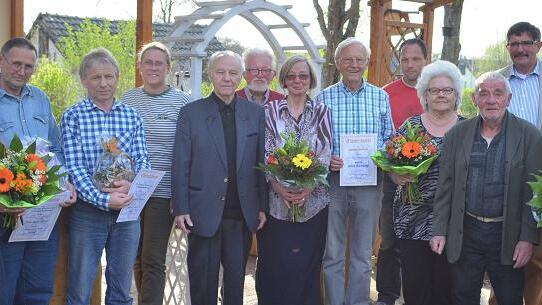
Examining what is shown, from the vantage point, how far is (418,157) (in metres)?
4.86

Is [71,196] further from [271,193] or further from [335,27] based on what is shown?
[335,27]

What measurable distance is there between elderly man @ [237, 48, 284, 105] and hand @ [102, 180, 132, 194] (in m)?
1.80

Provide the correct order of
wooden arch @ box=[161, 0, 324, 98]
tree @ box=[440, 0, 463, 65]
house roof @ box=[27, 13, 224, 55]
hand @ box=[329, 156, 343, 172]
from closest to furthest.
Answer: hand @ box=[329, 156, 343, 172]
wooden arch @ box=[161, 0, 324, 98]
tree @ box=[440, 0, 463, 65]
house roof @ box=[27, 13, 224, 55]

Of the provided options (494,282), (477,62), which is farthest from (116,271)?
(477,62)

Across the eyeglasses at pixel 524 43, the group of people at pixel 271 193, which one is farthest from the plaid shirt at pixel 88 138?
the eyeglasses at pixel 524 43

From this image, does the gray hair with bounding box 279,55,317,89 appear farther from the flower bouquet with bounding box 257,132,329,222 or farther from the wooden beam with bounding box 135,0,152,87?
the wooden beam with bounding box 135,0,152,87

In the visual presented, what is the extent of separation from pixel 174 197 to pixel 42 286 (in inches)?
40.7

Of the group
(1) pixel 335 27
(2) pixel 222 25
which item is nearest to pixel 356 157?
(2) pixel 222 25

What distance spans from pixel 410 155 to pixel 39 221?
8.30ft

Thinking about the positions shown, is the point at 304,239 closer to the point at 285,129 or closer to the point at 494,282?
the point at 285,129

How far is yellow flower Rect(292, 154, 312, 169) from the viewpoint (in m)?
4.66

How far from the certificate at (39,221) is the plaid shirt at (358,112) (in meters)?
2.08

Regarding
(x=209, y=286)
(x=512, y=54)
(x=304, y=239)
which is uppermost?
(x=512, y=54)

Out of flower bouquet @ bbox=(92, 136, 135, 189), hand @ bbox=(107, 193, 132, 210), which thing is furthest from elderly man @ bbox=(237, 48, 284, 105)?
hand @ bbox=(107, 193, 132, 210)
